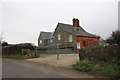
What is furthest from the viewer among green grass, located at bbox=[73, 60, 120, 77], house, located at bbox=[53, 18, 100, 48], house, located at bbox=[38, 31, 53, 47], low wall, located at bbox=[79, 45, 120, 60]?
house, located at bbox=[38, 31, 53, 47]

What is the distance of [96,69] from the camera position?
1052 centimetres

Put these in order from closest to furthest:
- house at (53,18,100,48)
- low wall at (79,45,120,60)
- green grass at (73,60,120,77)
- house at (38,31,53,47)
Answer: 1. green grass at (73,60,120,77)
2. low wall at (79,45,120,60)
3. house at (53,18,100,48)
4. house at (38,31,53,47)

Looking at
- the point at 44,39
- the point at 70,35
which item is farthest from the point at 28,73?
the point at 44,39

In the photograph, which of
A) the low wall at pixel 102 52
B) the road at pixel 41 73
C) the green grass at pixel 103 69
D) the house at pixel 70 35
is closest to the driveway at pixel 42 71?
the road at pixel 41 73

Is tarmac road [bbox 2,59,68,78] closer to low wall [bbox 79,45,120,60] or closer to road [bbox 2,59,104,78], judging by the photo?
road [bbox 2,59,104,78]

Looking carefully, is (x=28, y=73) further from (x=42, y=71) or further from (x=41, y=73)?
(x=42, y=71)

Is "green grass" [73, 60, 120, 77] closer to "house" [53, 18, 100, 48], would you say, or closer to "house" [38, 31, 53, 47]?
"house" [53, 18, 100, 48]

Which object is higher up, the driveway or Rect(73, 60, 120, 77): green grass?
Rect(73, 60, 120, 77): green grass

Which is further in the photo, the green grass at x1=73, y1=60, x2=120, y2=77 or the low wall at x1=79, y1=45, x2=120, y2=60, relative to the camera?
the low wall at x1=79, y1=45, x2=120, y2=60

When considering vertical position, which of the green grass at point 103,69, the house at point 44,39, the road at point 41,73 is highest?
the house at point 44,39

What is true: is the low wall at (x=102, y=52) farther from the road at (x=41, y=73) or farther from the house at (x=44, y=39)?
the house at (x=44, y=39)

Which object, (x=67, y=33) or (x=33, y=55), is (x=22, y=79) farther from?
(x=67, y=33)

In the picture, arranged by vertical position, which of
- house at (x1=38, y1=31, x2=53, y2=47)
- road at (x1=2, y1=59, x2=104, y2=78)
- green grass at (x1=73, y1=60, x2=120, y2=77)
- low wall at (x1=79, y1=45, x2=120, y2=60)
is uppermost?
house at (x1=38, y1=31, x2=53, y2=47)

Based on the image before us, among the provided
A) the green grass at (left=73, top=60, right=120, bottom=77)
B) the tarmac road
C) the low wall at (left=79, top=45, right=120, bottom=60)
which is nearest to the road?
the tarmac road
